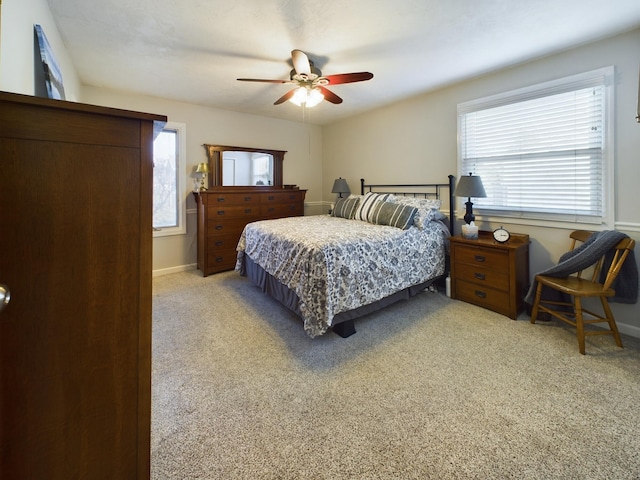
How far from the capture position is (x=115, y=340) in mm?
862

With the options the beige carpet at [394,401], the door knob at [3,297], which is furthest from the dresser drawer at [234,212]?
the door knob at [3,297]

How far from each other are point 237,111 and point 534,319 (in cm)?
463

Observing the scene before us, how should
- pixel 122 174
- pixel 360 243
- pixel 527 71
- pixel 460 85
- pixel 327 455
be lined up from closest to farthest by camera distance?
pixel 122 174, pixel 327 455, pixel 360 243, pixel 527 71, pixel 460 85

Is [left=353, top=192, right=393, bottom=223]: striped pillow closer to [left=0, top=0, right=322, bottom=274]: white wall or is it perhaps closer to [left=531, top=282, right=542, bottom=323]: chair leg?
[left=531, top=282, right=542, bottom=323]: chair leg

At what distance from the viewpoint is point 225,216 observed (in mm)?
4070

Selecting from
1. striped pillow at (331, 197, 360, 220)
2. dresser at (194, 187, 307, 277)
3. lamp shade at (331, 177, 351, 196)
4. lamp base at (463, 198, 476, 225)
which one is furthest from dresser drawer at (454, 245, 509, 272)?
dresser at (194, 187, 307, 277)

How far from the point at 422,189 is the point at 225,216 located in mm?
2757

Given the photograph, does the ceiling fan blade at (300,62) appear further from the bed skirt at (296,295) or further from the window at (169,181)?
the window at (169,181)

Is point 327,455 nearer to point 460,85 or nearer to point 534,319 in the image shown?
point 534,319

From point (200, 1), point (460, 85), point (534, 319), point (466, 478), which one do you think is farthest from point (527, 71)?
point (466, 478)

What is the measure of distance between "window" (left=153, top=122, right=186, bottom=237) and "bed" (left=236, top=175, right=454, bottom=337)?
4.41 ft

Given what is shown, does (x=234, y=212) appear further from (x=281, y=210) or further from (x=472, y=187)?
(x=472, y=187)

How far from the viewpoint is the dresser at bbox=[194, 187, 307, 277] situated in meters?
3.95

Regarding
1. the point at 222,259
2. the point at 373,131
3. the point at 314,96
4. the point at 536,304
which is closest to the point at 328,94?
the point at 314,96
